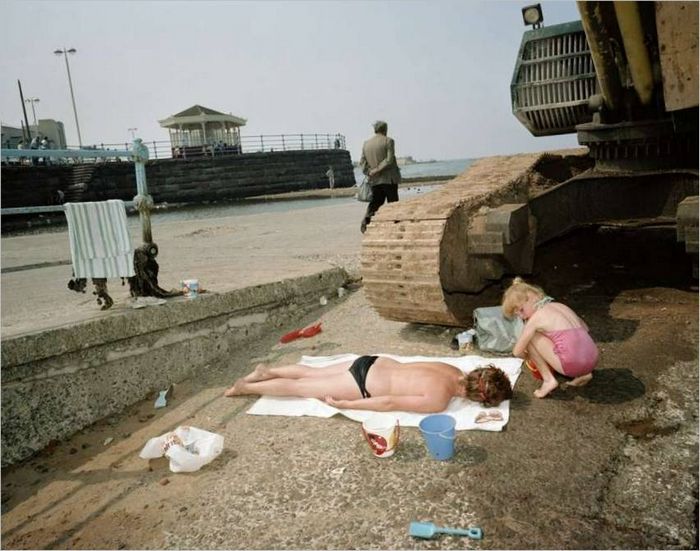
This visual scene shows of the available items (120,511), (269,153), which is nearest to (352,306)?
(120,511)

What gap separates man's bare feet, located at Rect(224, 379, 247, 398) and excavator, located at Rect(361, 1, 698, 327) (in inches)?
48.8

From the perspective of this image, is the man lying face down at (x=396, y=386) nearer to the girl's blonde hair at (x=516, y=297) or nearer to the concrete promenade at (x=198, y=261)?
the girl's blonde hair at (x=516, y=297)

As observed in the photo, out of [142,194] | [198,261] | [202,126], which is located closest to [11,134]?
[202,126]

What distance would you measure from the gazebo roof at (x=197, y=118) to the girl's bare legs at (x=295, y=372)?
39705mm

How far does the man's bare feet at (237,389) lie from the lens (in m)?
4.14

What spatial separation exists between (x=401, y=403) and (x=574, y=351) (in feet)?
3.76

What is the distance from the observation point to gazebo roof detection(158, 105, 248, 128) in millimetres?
40531

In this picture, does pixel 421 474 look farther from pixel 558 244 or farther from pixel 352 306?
pixel 558 244

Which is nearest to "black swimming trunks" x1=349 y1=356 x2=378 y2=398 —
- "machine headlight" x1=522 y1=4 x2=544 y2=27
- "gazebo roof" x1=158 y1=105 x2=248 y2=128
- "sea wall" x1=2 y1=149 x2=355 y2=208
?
"machine headlight" x1=522 y1=4 x2=544 y2=27

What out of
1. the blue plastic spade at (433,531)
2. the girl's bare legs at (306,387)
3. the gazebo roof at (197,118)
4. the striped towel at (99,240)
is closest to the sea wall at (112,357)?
the striped towel at (99,240)

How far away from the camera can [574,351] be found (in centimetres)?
346

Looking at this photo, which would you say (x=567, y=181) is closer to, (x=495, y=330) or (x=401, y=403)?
(x=495, y=330)

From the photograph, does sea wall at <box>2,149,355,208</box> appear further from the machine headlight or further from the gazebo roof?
the machine headlight

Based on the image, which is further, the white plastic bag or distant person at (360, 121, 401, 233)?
distant person at (360, 121, 401, 233)
